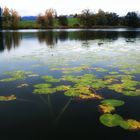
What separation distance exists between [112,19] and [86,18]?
1412 cm

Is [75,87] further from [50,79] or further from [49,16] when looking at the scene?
[49,16]

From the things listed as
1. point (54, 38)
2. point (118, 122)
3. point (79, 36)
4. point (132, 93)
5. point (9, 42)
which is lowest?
point (118, 122)

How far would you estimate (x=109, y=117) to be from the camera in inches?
193

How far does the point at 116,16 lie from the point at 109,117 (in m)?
109

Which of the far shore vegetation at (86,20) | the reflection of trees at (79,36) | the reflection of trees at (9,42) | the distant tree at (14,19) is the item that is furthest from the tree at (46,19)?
the reflection of trees at (9,42)

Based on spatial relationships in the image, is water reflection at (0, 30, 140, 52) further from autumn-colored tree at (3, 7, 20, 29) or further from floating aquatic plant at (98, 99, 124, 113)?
autumn-colored tree at (3, 7, 20, 29)

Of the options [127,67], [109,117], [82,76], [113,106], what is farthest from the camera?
[127,67]

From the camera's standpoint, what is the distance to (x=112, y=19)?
4252 inches

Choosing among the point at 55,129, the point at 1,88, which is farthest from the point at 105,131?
the point at 1,88

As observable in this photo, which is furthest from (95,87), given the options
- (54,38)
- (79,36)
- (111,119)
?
(79,36)

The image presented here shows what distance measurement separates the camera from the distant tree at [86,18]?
10231 centimetres

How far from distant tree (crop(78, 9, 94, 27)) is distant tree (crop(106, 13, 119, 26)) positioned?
29.1 feet

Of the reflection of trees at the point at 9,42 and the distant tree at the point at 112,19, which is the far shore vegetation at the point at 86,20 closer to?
the distant tree at the point at 112,19

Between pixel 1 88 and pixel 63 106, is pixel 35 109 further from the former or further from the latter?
pixel 1 88
